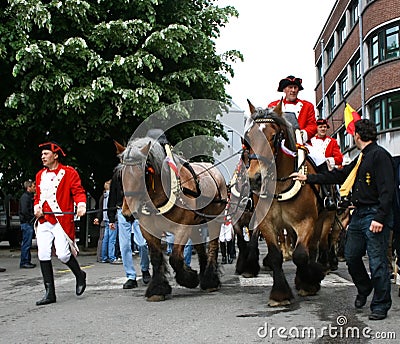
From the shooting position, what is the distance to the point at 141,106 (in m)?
16.6

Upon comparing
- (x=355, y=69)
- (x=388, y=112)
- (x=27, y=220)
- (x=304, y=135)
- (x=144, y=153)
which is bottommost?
(x=27, y=220)

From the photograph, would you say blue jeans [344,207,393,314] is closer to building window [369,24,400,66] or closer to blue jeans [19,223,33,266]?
blue jeans [19,223,33,266]

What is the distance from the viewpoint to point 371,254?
6.69 metres

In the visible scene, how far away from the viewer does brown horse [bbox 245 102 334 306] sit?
24.0ft

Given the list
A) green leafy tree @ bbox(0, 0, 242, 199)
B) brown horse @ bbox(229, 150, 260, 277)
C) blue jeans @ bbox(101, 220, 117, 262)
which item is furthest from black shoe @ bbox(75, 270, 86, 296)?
green leafy tree @ bbox(0, 0, 242, 199)

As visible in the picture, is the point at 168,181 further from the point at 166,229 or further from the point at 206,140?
the point at 206,140

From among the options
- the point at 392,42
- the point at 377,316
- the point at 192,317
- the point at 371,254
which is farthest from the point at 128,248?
the point at 392,42

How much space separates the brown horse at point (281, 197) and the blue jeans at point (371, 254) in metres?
0.72

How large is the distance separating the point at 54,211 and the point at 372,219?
4192 mm

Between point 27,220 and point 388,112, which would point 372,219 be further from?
point 388,112

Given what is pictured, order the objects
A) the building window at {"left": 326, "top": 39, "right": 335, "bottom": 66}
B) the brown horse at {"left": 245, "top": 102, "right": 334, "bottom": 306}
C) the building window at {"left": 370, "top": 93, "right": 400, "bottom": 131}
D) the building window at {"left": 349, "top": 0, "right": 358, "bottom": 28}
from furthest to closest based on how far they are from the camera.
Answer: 1. the building window at {"left": 326, "top": 39, "right": 335, "bottom": 66}
2. the building window at {"left": 349, "top": 0, "right": 358, "bottom": 28}
3. the building window at {"left": 370, "top": 93, "right": 400, "bottom": 131}
4. the brown horse at {"left": 245, "top": 102, "right": 334, "bottom": 306}

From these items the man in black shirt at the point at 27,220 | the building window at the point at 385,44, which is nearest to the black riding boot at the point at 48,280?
the man in black shirt at the point at 27,220

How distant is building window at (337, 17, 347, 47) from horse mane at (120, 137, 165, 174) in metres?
35.3

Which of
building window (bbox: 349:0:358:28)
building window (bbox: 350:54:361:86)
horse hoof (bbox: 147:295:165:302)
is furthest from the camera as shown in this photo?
building window (bbox: 349:0:358:28)
